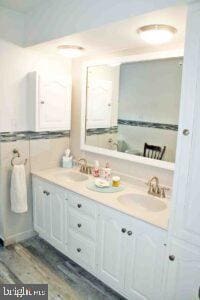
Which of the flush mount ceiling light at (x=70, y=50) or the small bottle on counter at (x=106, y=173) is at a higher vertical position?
the flush mount ceiling light at (x=70, y=50)

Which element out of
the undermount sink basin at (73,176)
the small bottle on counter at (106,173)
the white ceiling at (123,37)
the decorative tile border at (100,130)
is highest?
the white ceiling at (123,37)

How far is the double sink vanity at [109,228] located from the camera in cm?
171

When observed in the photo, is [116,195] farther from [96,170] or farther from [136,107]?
[136,107]

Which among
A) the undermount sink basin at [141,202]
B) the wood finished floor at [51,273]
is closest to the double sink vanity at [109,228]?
the undermount sink basin at [141,202]

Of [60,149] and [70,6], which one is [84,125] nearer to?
[60,149]

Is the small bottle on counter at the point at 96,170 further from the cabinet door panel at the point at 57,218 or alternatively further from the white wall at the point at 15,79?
the white wall at the point at 15,79

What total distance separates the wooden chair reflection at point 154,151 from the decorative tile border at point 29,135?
3.48 ft

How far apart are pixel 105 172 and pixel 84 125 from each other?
2.08ft

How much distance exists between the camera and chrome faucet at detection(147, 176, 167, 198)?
2086 mm

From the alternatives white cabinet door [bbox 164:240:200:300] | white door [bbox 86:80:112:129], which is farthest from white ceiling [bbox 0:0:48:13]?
white cabinet door [bbox 164:240:200:300]

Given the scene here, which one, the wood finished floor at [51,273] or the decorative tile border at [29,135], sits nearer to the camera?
the wood finished floor at [51,273]

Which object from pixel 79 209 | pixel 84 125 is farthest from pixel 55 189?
pixel 84 125

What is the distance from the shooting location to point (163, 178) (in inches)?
84.6

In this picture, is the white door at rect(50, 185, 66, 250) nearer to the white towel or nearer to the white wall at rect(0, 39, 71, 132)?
the white towel
